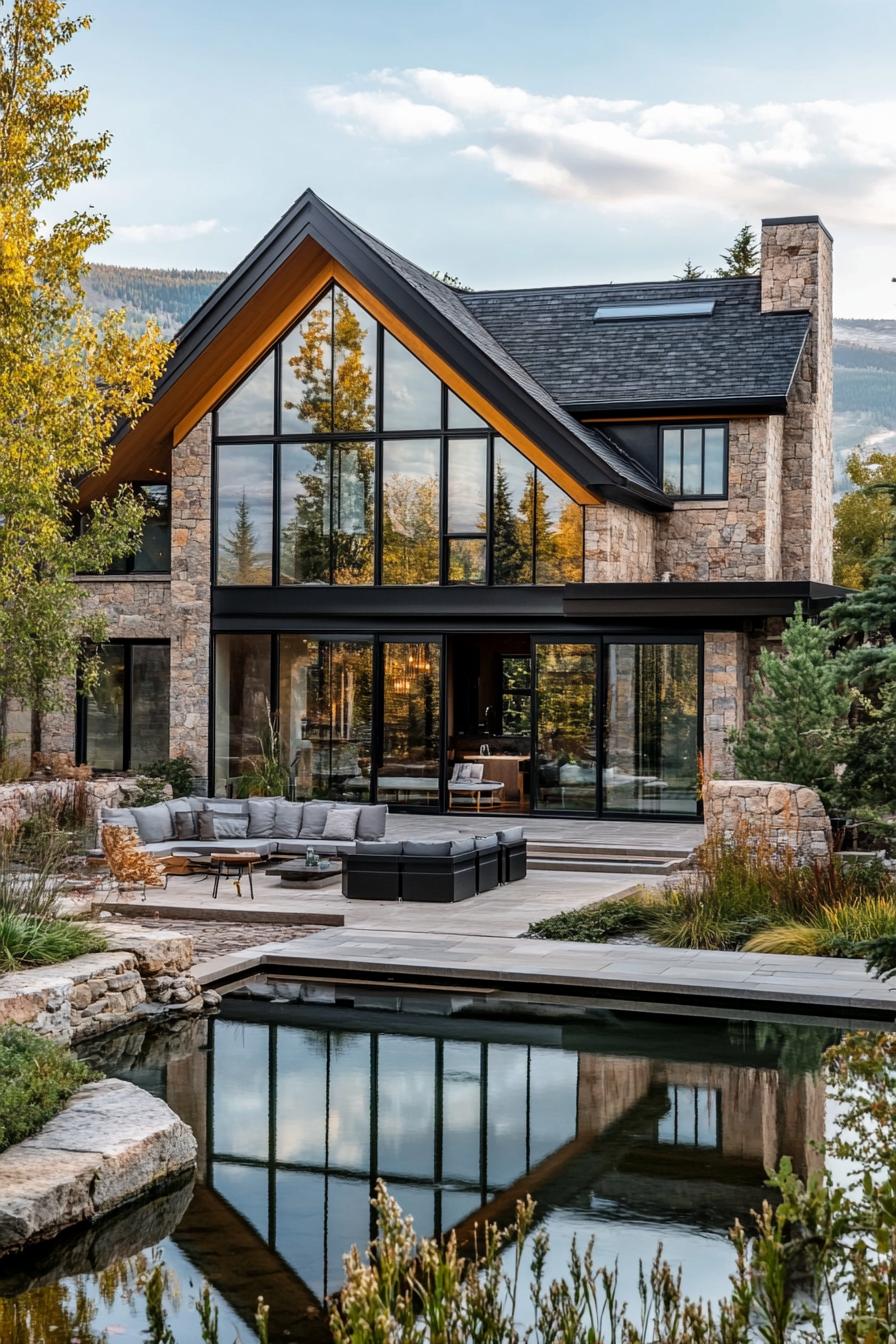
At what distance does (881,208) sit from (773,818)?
8996cm

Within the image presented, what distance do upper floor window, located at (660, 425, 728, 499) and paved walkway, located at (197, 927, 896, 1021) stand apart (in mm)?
11132

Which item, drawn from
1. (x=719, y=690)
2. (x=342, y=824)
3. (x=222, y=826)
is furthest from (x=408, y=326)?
(x=222, y=826)

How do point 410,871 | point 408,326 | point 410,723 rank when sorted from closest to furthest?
point 410,871
point 408,326
point 410,723

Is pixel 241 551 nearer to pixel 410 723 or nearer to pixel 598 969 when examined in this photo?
pixel 410 723

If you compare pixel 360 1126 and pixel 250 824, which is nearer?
pixel 360 1126

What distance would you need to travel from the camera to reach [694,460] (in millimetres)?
22281

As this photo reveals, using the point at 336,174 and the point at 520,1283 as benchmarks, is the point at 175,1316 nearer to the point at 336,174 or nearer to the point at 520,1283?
the point at 520,1283

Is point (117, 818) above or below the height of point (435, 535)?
below

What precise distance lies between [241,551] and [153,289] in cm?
9455

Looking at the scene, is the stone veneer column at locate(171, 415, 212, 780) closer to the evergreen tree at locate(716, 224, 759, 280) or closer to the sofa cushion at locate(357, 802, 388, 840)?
the sofa cushion at locate(357, 802, 388, 840)

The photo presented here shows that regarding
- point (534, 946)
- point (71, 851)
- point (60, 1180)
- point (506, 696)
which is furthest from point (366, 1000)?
point (506, 696)

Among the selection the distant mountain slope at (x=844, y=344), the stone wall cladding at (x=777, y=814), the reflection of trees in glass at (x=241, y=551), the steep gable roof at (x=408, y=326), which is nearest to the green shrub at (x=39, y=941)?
the stone wall cladding at (x=777, y=814)

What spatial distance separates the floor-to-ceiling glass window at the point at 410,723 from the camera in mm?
21531

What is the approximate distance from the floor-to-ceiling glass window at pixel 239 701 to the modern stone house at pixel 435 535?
1.5 inches
